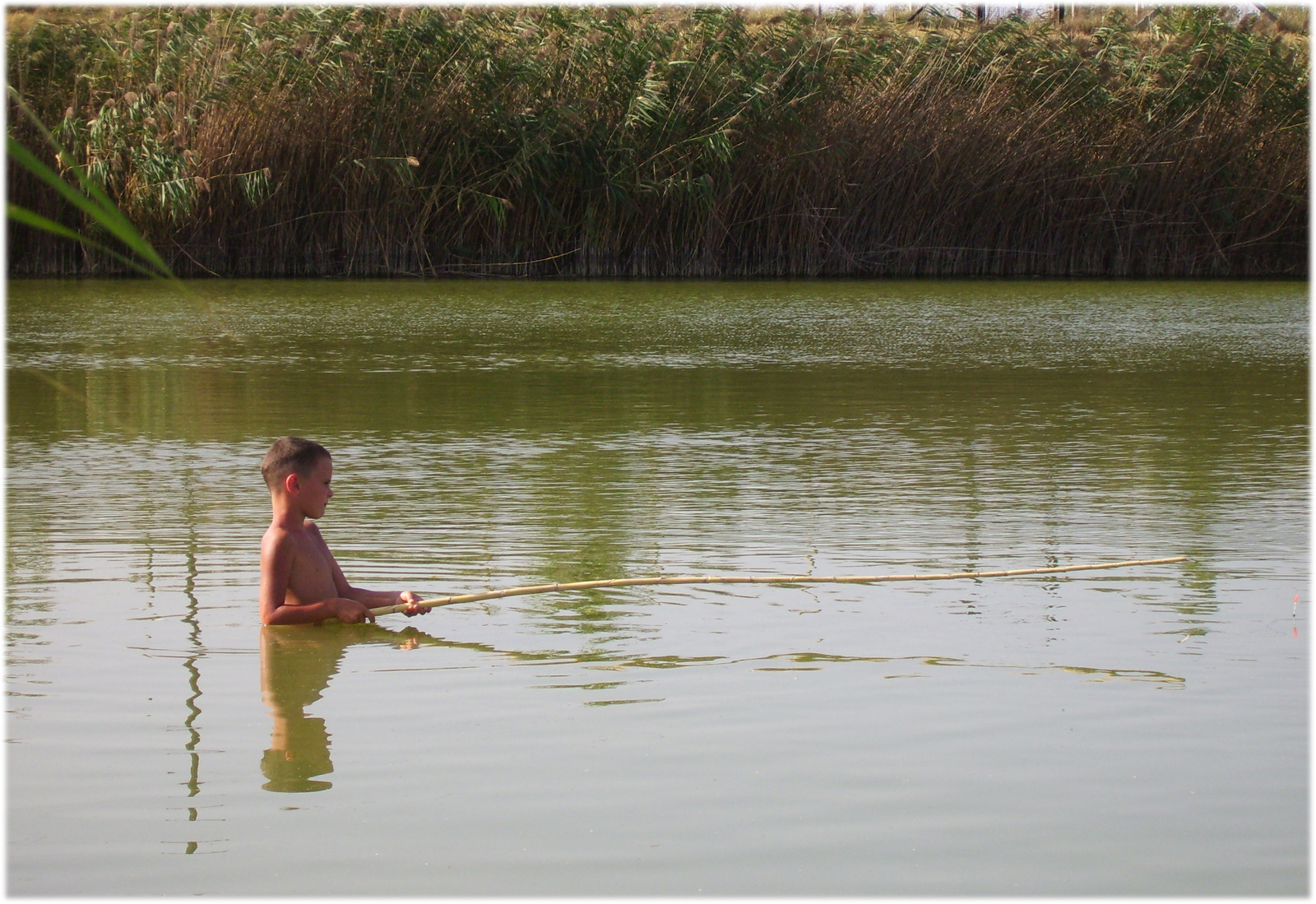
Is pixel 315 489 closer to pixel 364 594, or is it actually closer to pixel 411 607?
pixel 364 594

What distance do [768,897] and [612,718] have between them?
0.64 m

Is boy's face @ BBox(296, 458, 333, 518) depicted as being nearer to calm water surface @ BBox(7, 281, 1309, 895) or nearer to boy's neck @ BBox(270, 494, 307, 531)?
boy's neck @ BBox(270, 494, 307, 531)

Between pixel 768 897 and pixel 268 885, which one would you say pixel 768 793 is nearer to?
pixel 768 897

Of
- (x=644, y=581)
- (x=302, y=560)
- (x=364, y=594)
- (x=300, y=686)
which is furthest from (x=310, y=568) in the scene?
(x=644, y=581)

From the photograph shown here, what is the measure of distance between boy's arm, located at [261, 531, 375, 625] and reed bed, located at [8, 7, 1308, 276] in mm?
10594

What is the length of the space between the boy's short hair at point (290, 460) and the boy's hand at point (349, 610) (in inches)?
10.6

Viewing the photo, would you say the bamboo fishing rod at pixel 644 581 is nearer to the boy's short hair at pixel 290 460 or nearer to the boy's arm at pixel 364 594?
the boy's arm at pixel 364 594

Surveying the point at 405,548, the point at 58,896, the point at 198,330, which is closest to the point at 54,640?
the point at 405,548

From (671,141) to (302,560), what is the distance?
40.5 ft

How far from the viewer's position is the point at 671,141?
14.9m

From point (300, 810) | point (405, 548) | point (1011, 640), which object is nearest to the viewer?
point (300, 810)

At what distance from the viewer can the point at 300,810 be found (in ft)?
6.40

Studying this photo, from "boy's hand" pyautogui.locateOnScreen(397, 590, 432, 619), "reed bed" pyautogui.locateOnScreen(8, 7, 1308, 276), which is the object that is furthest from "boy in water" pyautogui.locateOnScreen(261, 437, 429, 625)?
"reed bed" pyautogui.locateOnScreen(8, 7, 1308, 276)

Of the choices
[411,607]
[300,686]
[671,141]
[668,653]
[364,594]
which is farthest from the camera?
[671,141]
